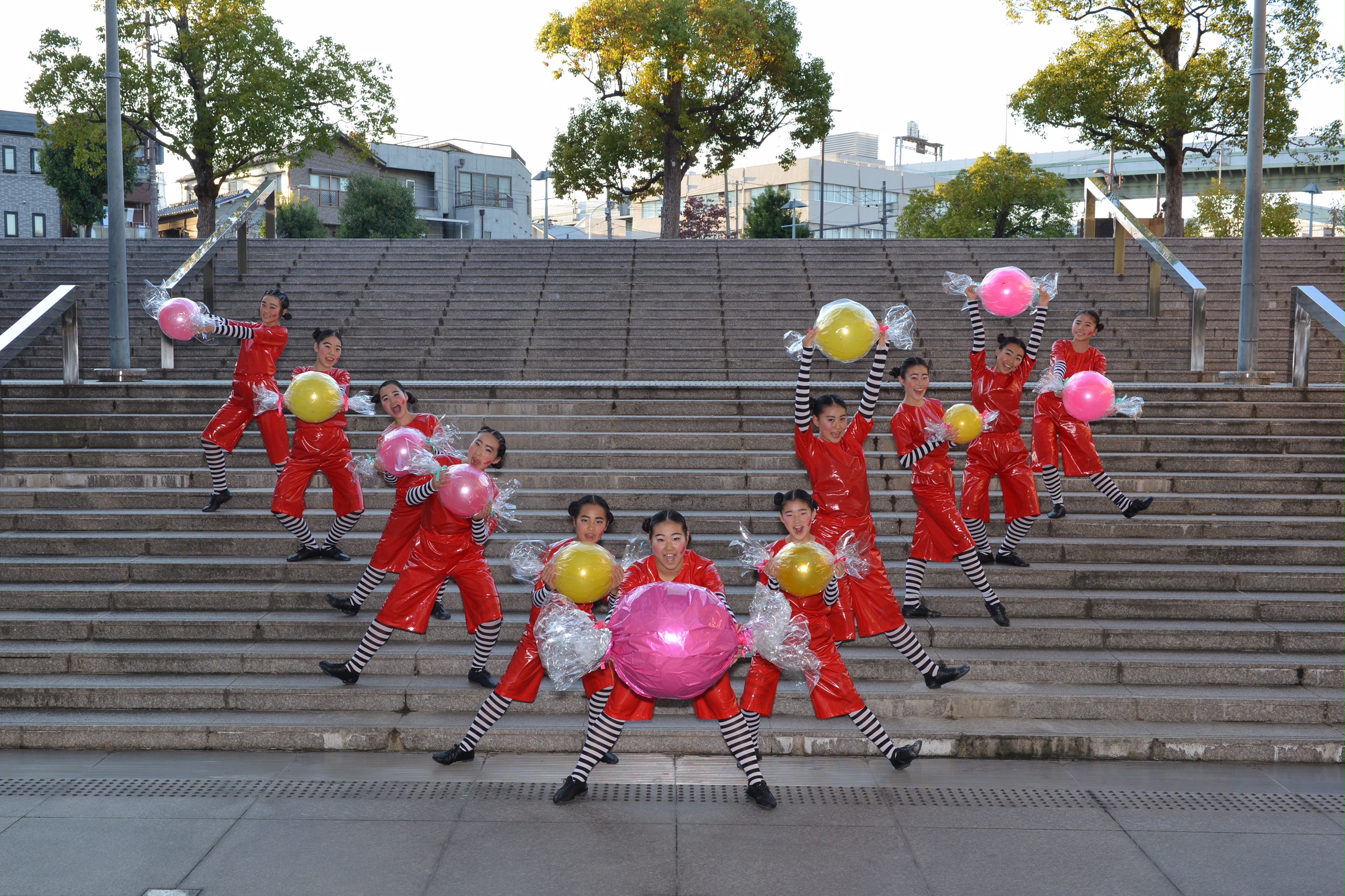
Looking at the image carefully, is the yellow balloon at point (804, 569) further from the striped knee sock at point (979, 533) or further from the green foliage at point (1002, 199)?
the green foliage at point (1002, 199)

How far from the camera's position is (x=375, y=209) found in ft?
132

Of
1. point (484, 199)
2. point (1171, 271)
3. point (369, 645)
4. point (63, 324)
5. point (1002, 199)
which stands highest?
point (484, 199)

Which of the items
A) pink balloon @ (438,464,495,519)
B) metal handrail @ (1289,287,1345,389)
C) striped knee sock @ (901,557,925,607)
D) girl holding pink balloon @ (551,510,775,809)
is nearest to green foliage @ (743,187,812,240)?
metal handrail @ (1289,287,1345,389)

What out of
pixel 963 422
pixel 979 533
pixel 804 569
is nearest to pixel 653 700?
pixel 804 569

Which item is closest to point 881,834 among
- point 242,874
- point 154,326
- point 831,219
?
point 242,874

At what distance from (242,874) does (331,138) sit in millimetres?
21413

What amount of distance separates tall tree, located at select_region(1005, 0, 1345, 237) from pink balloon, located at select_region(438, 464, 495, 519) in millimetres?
19504

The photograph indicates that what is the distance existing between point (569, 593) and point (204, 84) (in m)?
20.6

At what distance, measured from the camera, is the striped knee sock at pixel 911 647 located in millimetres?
5812

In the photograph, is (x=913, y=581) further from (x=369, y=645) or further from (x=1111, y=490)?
(x=369, y=645)

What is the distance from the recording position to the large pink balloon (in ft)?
14.3

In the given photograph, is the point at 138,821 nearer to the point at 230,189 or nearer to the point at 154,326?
the point at 154,326

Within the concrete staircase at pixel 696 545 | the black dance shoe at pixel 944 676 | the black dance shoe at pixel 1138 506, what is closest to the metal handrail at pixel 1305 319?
the concrete staircase at pixel 696 545

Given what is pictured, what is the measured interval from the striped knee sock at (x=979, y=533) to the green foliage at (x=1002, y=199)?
27.3 m
